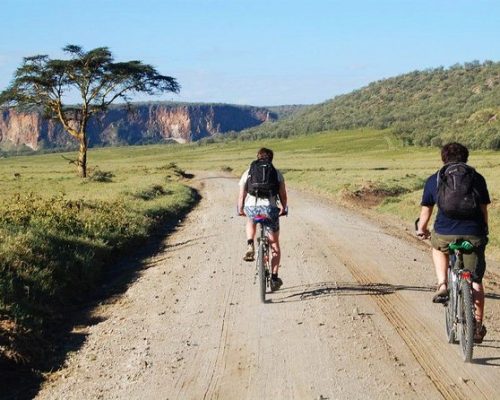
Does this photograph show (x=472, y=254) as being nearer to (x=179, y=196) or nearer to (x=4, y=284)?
(x=4, y=284)

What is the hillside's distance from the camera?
3742 inches

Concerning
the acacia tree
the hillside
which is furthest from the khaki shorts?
the hillside

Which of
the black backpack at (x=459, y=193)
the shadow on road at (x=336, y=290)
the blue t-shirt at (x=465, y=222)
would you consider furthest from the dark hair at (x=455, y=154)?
the shadow on road at (x=336, y=290)

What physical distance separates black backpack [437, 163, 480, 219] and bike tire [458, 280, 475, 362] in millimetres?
721

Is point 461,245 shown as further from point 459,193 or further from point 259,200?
point 259,200

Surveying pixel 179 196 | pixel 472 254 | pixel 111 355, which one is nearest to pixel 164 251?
pixel 111 355

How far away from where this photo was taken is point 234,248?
1339 cm

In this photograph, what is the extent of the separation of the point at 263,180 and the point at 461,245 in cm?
324

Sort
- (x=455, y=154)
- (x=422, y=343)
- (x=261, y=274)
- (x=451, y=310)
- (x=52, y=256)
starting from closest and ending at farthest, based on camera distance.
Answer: (x=455, y=154) → (x=451, y=310) → (x=422, y=343) → (x=261, y=274) → (x=52, y=256)

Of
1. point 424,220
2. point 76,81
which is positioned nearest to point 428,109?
point 76,81

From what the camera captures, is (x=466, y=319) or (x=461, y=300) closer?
(x=466, y=319)

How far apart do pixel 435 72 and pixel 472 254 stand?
622 feet

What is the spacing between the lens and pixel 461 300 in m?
6.23

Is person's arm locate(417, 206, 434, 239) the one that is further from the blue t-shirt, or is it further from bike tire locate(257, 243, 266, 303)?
bike tire locate(257, 243, 266, 303)
